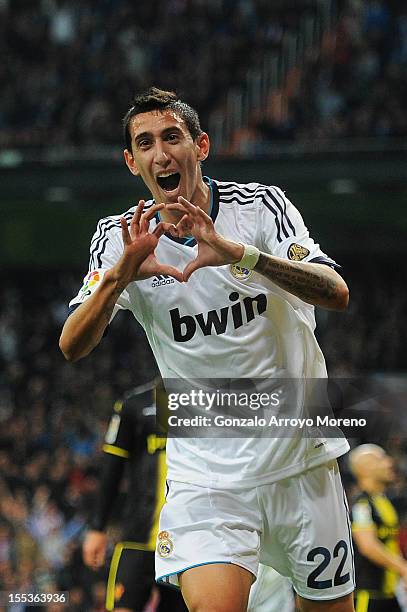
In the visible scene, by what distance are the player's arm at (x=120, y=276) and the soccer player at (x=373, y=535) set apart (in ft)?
12.6

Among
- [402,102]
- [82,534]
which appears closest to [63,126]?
[402,102]

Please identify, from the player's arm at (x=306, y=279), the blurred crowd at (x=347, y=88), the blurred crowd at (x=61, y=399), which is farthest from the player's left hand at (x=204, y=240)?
the blurred crowd at (x=347, y=88)

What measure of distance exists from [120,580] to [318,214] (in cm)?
1081

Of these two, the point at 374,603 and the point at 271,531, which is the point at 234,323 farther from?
the point at 374,603

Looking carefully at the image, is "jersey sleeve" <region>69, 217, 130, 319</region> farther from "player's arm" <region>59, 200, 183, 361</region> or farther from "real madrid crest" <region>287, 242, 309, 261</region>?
"real madrid crest" <region>287, 242, 309, 261</region>

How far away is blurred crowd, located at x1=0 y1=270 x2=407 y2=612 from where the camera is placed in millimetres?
10641

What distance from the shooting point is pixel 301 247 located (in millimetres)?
3795

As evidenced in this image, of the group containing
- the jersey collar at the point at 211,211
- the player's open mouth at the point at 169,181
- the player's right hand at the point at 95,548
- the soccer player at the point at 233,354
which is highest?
the player's open mouth at the point at 169,181

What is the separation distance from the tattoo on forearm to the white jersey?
14cm

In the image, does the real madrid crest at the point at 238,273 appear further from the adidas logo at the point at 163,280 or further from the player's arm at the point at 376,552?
the player's arm at the point at 376,552

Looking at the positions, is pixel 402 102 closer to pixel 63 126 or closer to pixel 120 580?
pixel 63 126

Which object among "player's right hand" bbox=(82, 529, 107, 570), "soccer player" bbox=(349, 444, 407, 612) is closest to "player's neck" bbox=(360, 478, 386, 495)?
"soccer player" bbox=(349, 444, 407, 612)

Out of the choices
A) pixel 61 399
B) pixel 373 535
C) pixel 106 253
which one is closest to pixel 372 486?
pixel 373 535

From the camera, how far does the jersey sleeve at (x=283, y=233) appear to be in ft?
12.4
